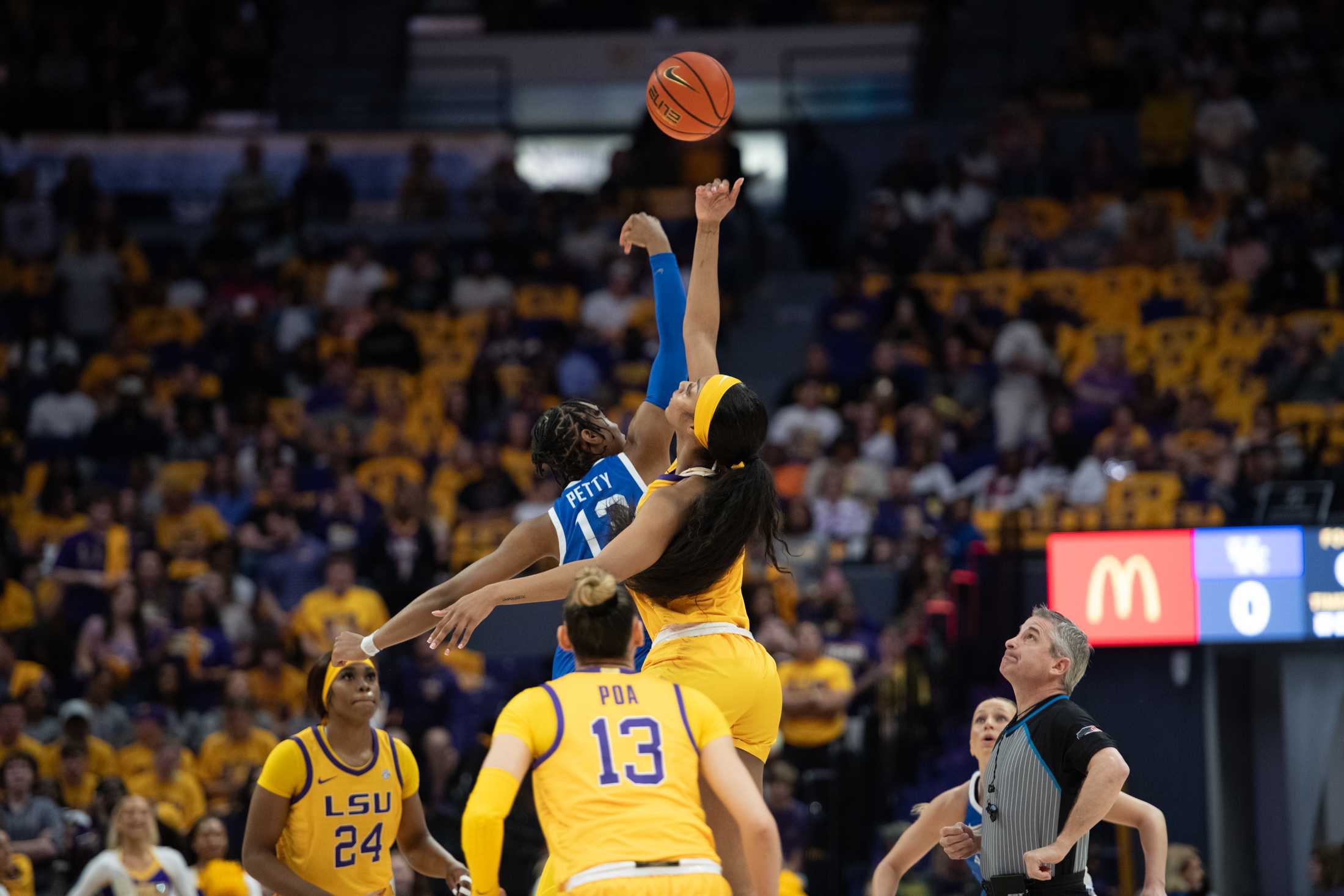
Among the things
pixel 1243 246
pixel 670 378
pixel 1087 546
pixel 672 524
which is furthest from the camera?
pixel 1243 246

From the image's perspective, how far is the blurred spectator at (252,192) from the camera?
66.5 ft

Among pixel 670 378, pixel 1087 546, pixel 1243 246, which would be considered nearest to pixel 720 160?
pixel 1243 246

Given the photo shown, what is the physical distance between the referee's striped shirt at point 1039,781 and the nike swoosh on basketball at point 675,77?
311 centimetres

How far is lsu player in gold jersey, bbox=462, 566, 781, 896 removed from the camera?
4496 mm

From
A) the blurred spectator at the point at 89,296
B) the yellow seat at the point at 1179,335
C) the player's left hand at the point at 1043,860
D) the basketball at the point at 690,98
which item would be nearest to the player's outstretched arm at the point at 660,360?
the basketball at the point at 690,98

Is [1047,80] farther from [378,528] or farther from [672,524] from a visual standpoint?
[672,524]

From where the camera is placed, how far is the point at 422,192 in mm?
20453

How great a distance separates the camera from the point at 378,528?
14.1 meters

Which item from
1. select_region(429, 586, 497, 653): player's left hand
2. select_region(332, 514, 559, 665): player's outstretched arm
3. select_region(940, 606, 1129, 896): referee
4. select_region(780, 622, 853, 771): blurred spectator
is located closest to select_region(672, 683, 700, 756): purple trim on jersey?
select_region(429, 586, 497, 653): player's left hand

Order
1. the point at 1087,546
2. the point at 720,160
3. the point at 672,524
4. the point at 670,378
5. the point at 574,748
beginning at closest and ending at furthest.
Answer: the point at 574,748 < the point at 672,524 < the point at 670,378 < the point at 1087,546 < the point at 720,160

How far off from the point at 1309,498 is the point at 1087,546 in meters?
1.57

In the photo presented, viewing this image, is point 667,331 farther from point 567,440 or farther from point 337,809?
point 337,809

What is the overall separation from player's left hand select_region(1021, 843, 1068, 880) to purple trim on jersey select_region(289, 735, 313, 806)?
276cm

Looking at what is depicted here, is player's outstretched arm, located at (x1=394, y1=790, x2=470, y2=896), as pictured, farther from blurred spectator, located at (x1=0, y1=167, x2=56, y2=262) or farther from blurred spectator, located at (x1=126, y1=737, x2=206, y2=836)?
blurred spectator, located at (x1=0, y1=167, x2=56, y2=262)
